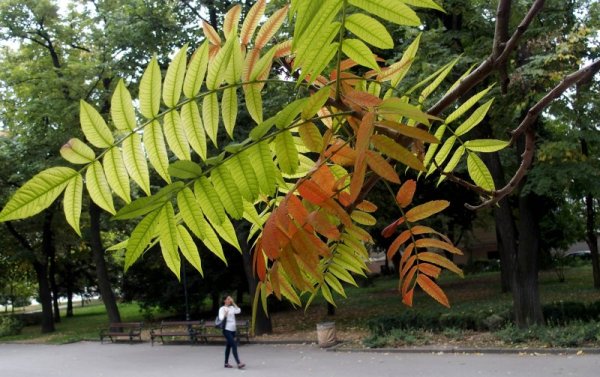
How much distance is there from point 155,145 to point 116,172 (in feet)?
0.26

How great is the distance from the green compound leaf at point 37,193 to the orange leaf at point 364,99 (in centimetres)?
46

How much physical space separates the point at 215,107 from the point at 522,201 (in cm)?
1680

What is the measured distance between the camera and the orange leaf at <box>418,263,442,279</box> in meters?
1.39

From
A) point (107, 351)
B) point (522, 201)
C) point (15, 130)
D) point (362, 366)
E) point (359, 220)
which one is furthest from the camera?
point (15, 130)

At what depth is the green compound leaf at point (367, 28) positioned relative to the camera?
39.1 inches

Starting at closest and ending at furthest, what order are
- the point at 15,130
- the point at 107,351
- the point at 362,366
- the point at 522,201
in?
the point at 362,366, the point at 522,201, the point at 107,351, the point at 15,130

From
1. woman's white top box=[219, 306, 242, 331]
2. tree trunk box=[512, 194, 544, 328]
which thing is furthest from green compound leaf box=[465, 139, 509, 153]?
tree trunk box=[512, 194, 544, 328]

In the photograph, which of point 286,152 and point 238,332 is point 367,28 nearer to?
point 286,152

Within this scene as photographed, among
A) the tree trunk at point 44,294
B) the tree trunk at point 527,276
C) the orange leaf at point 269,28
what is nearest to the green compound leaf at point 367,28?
the orange leaf at point 269,28

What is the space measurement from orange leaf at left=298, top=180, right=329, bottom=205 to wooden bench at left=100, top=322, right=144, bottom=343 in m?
22.2

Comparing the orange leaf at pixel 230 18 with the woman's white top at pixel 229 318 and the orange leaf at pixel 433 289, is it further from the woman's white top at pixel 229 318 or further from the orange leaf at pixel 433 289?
the woman's white top at pixel 229 318

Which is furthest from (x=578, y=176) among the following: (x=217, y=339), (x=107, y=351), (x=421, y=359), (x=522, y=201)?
(x=107, y=351)

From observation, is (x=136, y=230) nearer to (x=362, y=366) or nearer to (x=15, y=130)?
(x=362, y=366)

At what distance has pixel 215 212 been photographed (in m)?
0.99
